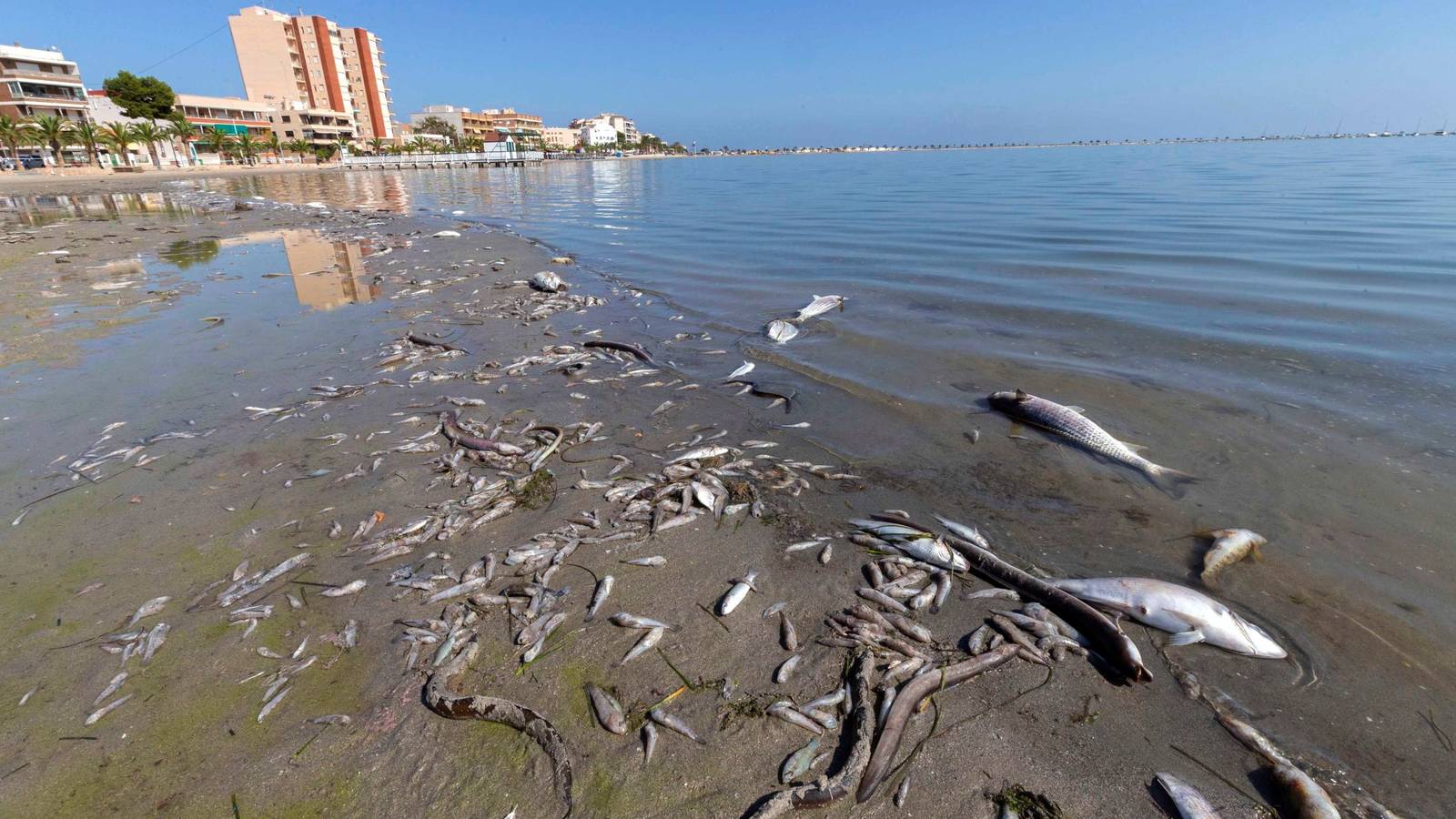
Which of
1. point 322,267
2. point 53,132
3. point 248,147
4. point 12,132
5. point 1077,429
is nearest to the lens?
point 1077,429

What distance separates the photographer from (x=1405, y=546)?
5512 millimetres

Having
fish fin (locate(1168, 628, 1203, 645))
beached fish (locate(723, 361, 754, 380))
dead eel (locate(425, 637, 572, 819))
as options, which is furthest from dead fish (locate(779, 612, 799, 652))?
beached fish (locate(723, 361, 754, 380))

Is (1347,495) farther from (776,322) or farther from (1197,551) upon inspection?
(776,322)

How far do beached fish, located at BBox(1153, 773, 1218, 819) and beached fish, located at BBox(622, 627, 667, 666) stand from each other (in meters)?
3.16

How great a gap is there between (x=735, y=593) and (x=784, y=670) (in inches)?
31.9

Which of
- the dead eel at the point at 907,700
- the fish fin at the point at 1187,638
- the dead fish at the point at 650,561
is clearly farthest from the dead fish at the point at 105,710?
the fish fin at the point at 1187,638

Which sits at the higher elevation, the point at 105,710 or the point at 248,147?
the point at 248,147

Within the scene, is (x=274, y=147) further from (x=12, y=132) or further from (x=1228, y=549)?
(x=1228, y=549)

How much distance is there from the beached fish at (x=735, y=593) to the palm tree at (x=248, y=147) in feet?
413

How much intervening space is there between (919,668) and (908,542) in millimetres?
1427

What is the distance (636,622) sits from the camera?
4.50 metres

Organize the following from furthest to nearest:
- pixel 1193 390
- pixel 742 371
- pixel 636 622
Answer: pixel 742 371, pixel 1193 390, pixel 636 622

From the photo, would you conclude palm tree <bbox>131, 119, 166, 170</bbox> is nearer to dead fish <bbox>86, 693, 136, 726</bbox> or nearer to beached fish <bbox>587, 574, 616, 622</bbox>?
dead fish <bbox>86, 693, 136, 726</bbox>

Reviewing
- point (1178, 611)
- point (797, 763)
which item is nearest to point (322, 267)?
point (797, 763)
